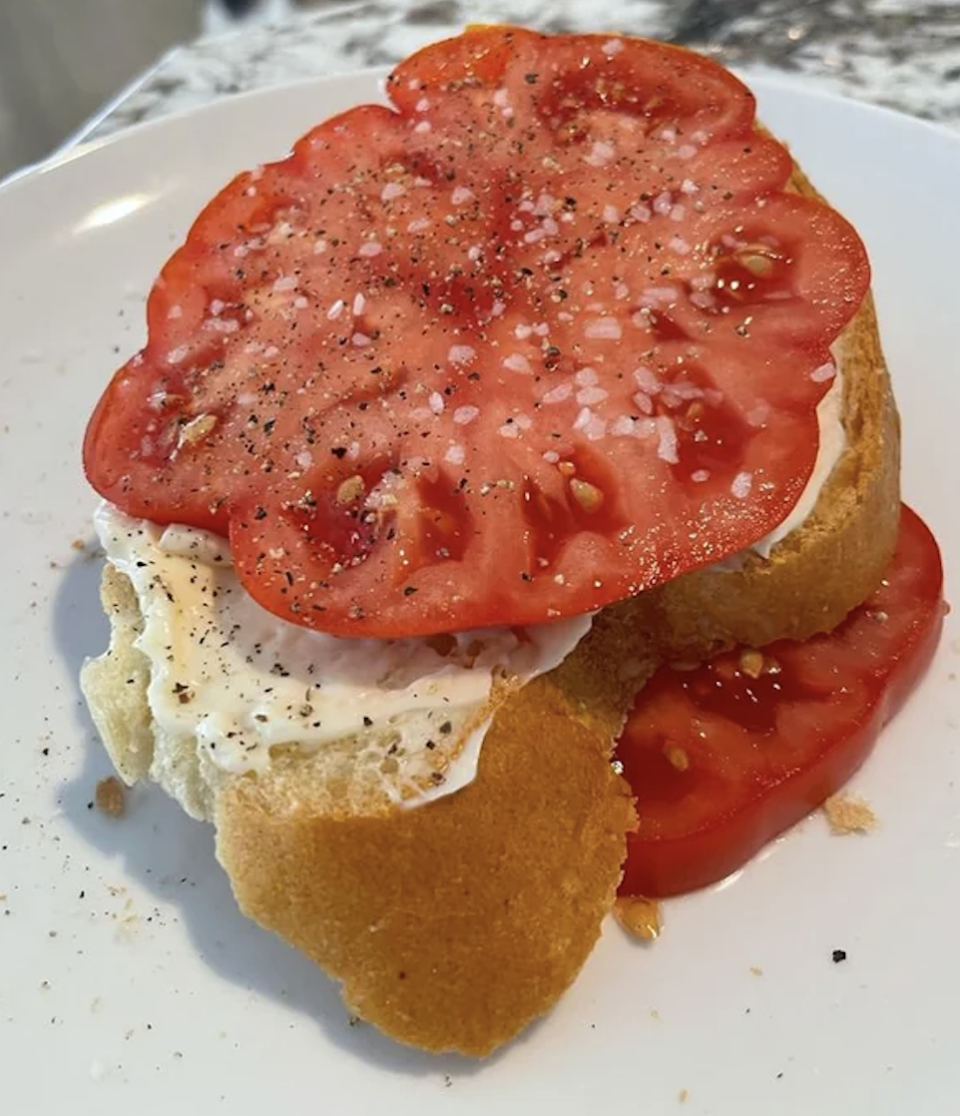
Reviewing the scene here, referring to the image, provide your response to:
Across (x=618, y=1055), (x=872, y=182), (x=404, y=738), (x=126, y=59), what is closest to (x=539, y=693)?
(x=404, y=738)

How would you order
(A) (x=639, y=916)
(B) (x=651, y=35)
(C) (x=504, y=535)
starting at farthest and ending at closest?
1. (B) (x=651, y=35)
2. (A) (x=639, y=916)
3. (C) (x=504, y=535)

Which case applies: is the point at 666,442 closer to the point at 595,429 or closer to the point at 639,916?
the point at 595,429

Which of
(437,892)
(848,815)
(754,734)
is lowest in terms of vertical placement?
(848,815)

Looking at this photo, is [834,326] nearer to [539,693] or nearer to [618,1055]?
[539,693]

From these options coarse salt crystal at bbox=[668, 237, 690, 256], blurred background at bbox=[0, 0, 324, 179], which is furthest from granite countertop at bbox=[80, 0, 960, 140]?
coarse salt crystal at bbox=[668, 237, 690, 256]

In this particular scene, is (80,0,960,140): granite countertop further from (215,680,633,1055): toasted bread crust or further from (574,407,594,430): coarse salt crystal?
(215,680,633,1055): toasted bread crust

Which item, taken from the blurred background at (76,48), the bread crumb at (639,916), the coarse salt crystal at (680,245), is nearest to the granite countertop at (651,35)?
the blurred background at (76,48)

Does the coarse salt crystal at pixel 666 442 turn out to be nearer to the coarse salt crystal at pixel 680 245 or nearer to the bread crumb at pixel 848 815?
the coarse salt crystal at pixel 680 245

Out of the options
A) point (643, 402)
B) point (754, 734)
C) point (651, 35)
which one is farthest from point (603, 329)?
point (651, 35)
